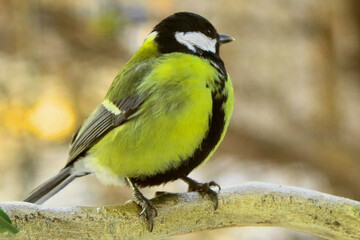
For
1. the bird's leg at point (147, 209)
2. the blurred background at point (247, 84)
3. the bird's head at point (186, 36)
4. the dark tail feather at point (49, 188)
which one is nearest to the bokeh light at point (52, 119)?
the blurred background at point (247, 84)

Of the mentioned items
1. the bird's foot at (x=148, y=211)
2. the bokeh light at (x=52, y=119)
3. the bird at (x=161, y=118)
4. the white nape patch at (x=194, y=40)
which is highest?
the bokeh light at (x=52, y=119)

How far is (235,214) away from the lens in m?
1.33

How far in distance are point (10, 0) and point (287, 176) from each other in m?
1.57

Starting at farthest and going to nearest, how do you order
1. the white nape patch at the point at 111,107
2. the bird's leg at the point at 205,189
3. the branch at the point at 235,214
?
the white nape patch at the point at 111,107 → the bird's leg at the point at 205,189 → the branch at the point at 235,214

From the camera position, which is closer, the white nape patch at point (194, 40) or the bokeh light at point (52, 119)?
the white nape patch at point (194, 40)

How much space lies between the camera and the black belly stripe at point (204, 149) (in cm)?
138

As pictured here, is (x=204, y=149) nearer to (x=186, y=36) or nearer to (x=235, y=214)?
(x=235, y=214)

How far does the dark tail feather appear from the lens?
1473mm

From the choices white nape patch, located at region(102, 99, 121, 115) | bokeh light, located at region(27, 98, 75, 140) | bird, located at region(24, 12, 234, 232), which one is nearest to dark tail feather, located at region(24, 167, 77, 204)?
bird, located at region(24, 12, 234, 232)

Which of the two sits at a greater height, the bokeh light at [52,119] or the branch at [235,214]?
the bokeh light at [52,119]

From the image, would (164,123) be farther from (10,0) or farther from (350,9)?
(350,9)

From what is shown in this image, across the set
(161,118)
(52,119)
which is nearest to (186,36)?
(161,118)

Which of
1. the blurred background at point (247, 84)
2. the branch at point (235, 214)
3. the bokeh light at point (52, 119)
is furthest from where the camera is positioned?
the blurred background at point (247, 84)

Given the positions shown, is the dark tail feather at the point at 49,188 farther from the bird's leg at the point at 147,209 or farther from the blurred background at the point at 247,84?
the blurred background at the point at 247,84
